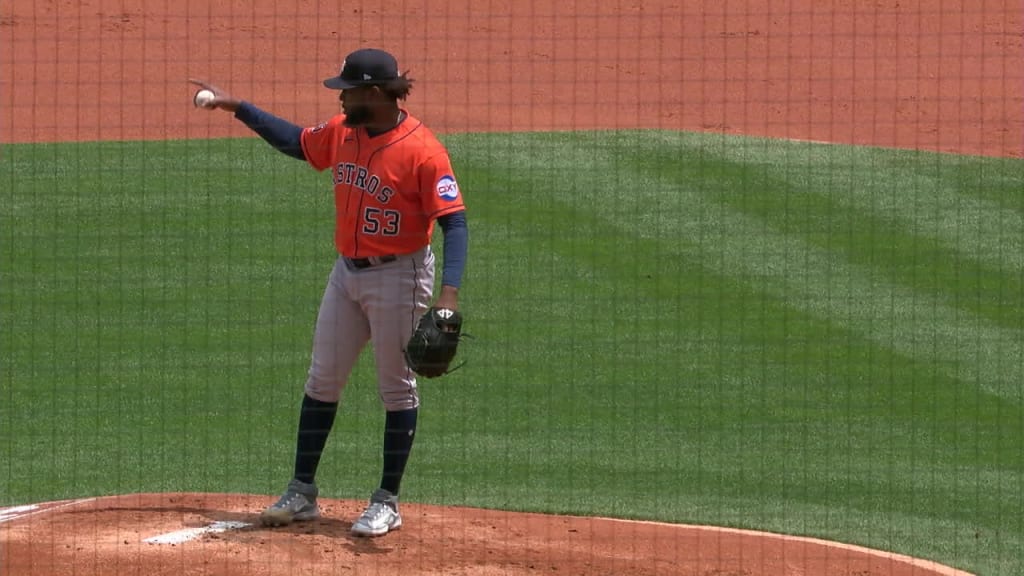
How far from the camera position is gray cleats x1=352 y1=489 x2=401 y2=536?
6.14m

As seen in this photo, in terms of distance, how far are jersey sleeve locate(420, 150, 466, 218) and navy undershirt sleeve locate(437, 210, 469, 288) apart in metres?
0.03

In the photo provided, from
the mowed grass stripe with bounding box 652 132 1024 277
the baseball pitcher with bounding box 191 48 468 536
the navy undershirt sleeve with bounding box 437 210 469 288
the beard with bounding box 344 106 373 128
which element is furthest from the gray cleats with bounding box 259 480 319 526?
the mowed grass stripe with bounding box 652 132 1024 277

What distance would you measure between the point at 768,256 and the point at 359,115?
6.11m

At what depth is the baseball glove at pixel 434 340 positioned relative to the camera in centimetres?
582

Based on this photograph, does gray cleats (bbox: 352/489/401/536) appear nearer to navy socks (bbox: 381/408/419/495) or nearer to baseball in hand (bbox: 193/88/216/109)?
navy socks (bbox: 381/408/419/495)

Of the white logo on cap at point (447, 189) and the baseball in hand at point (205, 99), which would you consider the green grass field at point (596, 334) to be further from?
the baseball in hand at point (205, 99)

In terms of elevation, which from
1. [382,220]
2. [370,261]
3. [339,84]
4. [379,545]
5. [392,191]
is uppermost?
[339,84]

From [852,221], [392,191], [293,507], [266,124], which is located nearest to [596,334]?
[852,221]

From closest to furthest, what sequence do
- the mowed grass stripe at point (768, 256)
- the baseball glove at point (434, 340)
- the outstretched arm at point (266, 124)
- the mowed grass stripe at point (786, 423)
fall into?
the baseball glove at point (434, 340) → the outstretched arm at point (266, 124) → the mowed grass stripe at point (786, 423) → the mowed grass stripe at point (768, 256)

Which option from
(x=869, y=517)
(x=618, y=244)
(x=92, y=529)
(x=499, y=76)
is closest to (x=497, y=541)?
(x=92, y=529)

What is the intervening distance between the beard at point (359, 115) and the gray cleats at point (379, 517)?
4.39 ft

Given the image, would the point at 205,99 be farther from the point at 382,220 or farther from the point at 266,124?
the point at 382,220

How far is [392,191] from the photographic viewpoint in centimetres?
598

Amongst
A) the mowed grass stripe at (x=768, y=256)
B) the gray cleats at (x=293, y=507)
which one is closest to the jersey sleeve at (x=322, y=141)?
the gray cleats at (x=293, y=507)
